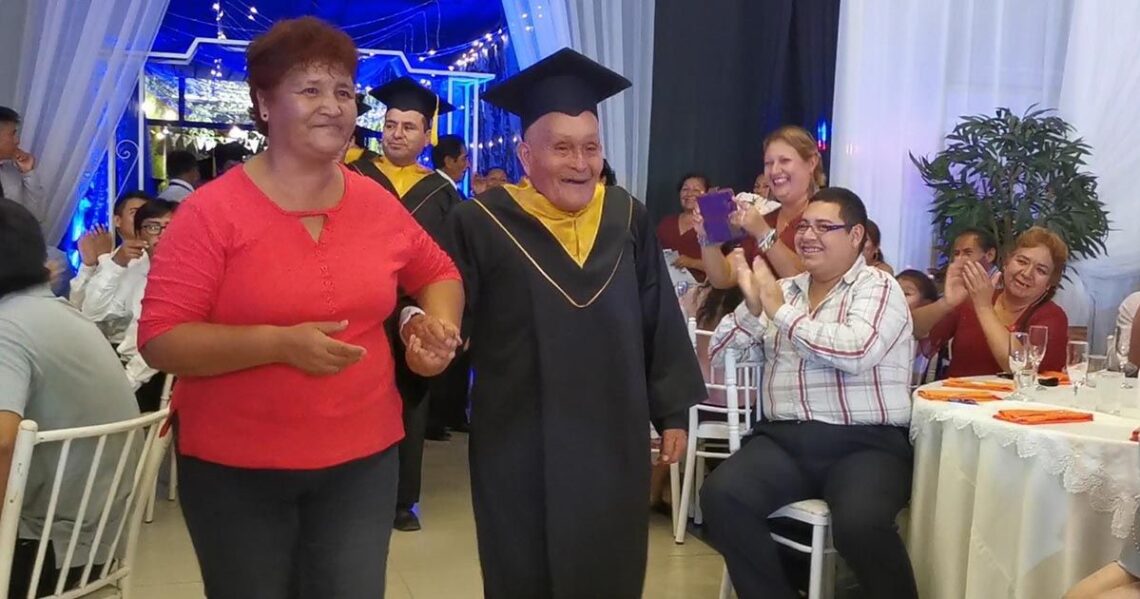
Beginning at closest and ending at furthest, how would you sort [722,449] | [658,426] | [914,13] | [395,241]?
[395,241] → [658,426] → [722,449] → [914,13]

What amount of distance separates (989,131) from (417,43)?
469 cm

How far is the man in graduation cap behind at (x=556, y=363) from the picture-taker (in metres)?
2.24

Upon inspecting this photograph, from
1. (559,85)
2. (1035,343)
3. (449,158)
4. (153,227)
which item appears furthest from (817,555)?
(449,158)

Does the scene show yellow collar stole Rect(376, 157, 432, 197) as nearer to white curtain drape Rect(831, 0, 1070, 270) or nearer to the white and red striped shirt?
the white and red striped shirt

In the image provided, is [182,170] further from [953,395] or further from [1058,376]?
[1058,376]

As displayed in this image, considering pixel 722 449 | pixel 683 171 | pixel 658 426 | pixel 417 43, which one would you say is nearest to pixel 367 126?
pixel 417 43

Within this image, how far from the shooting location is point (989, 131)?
5727 millimetres

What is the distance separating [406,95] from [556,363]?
2.33 metres

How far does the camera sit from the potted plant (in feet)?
18.4

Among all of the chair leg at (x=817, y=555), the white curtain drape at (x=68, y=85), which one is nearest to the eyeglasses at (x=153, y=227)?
the white curtain drape at (x=68, y=85)

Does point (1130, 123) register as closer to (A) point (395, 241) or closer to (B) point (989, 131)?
(B) point (989, 131)

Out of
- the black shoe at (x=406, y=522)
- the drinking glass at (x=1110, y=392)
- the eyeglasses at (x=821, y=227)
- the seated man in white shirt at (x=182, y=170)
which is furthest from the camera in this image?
the seated man in white shirt at (x=182, y=170)

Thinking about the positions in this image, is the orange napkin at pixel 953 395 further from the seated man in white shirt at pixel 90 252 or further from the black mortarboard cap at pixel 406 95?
the seated man in white shirt at pixel 90 252

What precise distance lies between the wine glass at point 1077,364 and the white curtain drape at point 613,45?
11.8 feet
